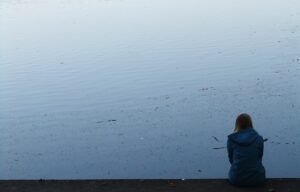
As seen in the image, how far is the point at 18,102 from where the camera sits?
15.5 meters

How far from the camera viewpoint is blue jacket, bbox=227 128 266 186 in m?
6.98

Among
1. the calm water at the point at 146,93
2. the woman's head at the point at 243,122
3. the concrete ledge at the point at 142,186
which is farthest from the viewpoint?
the calm water at the point at 146,93

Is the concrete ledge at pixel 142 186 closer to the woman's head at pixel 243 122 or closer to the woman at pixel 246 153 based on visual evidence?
the woman at pixel 246 153

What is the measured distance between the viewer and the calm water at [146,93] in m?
11.2

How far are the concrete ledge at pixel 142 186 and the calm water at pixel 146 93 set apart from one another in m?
2.77

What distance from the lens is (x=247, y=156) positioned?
698 cm

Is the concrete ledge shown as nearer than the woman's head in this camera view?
No

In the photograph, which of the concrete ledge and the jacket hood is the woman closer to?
the jacket hood

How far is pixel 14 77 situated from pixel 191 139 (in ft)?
27.1

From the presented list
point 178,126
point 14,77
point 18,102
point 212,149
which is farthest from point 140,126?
point 14,77

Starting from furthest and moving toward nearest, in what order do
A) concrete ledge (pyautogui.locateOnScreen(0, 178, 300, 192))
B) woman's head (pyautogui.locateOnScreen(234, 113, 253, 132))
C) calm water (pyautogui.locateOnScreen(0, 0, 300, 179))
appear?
calm water (pyautogui.locateOnScreen(0, 0, 300, 179)), concrete ledge (pyautogui.locateOnScreen(0, 178, 300, 192)), woman's head (pyautogui.locateOnScreen(234, 113, 253, 132))

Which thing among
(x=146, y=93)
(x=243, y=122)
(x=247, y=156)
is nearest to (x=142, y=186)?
(x=247, y=156)

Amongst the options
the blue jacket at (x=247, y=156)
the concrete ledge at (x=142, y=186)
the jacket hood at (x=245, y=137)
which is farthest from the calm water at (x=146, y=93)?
the jacket hood at (x=245, y=137)

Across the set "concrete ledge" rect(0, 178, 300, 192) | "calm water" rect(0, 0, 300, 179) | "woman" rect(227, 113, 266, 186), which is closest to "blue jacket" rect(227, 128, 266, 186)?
"woman" rect(227, 113, 266, 186)
